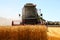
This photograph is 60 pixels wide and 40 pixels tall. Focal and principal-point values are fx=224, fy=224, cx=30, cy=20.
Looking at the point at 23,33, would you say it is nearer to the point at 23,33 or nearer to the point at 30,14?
the point at 23,33

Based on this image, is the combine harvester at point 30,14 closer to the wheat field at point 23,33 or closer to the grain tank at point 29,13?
the grain tank at point 29,13

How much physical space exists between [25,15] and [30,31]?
13161 mm

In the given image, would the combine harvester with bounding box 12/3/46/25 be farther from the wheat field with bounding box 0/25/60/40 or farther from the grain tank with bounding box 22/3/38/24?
the wheat field with bounding box 0/25/60/40

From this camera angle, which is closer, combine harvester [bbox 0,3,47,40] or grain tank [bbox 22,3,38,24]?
combine harvester [bbox 0,3,47,40]

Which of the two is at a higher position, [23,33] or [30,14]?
[30,14]

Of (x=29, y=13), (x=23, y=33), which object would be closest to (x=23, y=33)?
(x=23, y=33)

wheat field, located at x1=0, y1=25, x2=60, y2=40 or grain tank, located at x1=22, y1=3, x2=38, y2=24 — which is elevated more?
grain tank, located at x1=22, y1=3, x2=38, y2=24

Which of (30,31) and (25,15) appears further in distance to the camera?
(25,15)

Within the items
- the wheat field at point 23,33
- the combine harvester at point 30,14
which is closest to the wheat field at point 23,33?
the wheat field at point 23,33

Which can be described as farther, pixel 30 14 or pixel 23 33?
pixel 30 14

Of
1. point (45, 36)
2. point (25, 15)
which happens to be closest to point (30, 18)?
point (25, 15)

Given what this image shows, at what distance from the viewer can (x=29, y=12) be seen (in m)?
24.0

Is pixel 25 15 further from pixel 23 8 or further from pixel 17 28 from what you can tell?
pixel 17 28

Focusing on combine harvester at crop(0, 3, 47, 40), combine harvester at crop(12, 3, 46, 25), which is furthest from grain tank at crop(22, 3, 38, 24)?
A: combine harvester at crop(0, 3, 47, 40)
